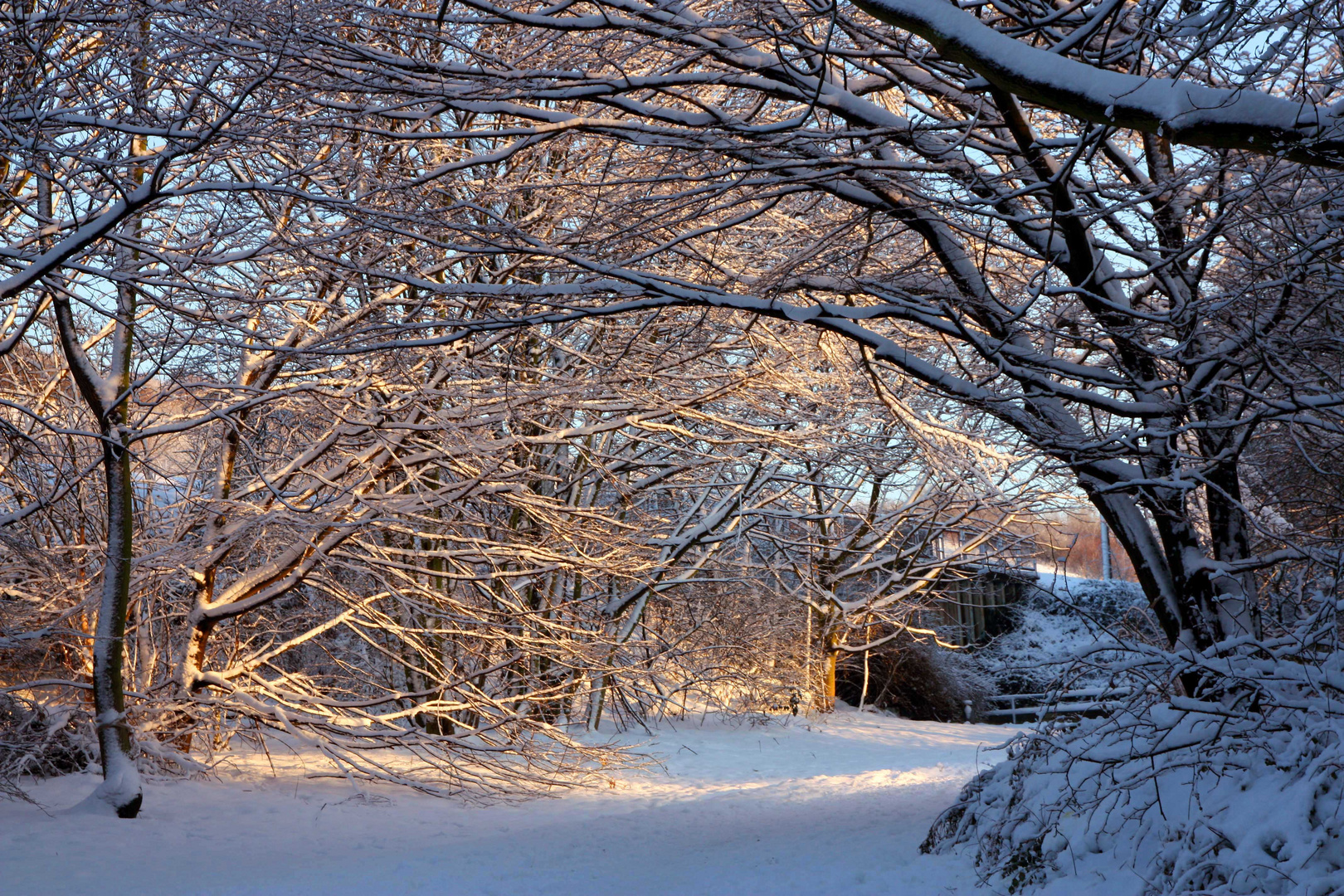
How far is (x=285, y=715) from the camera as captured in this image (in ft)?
28.8

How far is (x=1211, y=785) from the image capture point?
14.4 ft

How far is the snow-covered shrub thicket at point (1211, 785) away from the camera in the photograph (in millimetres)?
3758

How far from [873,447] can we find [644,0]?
7.46m

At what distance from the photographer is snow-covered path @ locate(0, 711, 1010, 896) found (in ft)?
18.7

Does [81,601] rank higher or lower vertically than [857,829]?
higher

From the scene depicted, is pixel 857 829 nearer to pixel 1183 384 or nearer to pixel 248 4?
pixel 1183 384

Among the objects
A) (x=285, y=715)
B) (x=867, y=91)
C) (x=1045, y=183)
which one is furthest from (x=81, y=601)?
(x=1045, y=183)

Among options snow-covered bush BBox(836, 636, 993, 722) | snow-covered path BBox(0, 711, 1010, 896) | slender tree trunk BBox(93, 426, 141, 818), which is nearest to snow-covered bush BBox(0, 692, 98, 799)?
snow-covered path BBox(0, 711, 1010, 896)

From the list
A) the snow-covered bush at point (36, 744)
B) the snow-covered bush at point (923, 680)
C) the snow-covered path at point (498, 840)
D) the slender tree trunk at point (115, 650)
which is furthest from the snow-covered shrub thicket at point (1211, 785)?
the snow-covered bush at point (923, 680)

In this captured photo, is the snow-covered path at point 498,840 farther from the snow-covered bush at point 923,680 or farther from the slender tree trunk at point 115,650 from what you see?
the snow-covered bush at point 923,680

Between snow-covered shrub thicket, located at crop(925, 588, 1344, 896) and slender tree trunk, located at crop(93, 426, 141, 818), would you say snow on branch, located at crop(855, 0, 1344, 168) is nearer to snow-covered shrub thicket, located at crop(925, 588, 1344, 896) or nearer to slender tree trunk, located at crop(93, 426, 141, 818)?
snow-covered shrub thicket, located at crop(925, 588, 1344, 896)

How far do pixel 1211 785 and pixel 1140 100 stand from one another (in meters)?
2.89

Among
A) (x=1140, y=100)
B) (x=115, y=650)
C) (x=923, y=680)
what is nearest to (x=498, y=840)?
(x=115, y=650)

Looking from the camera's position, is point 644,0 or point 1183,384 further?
point 644,0
